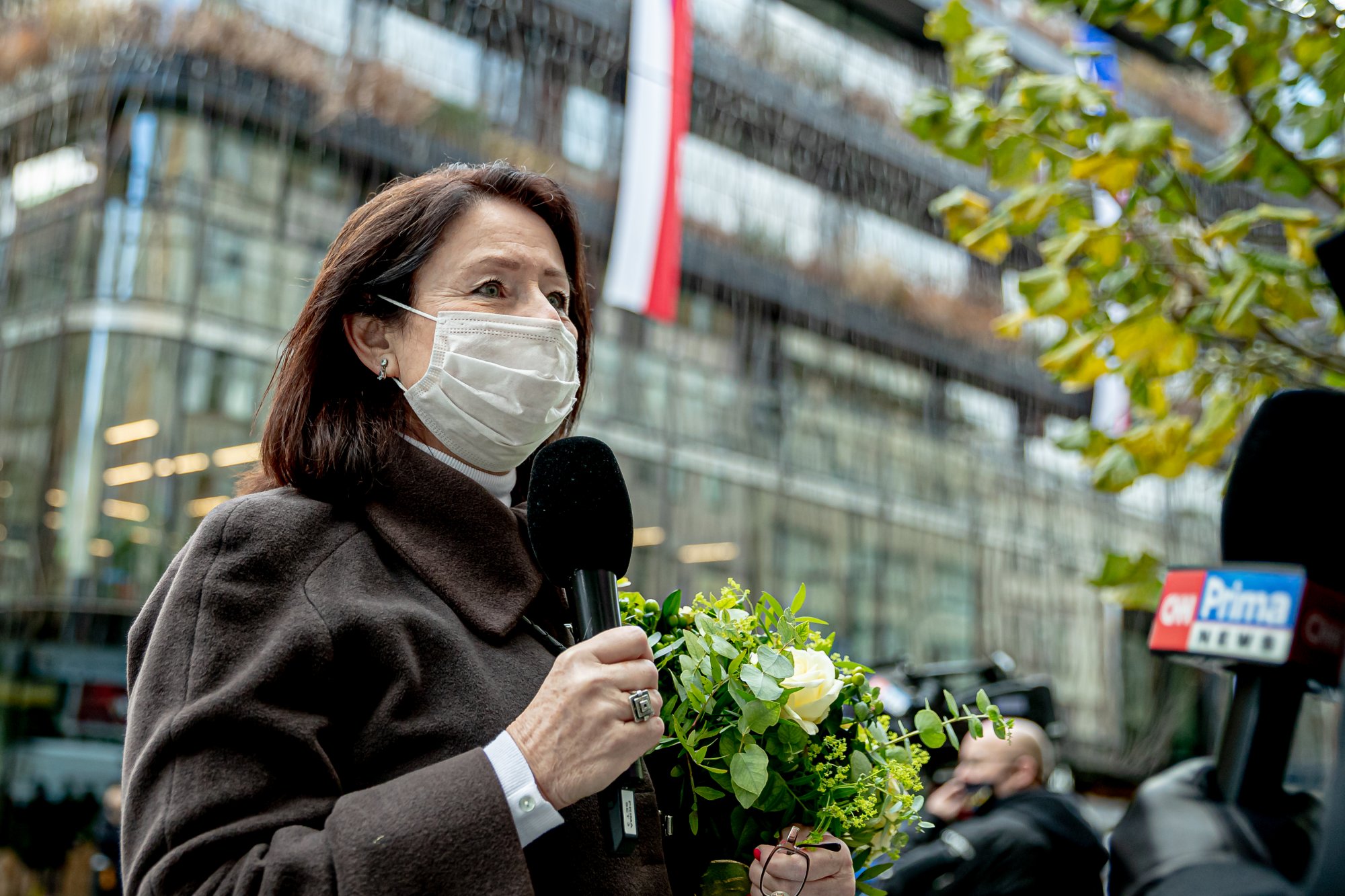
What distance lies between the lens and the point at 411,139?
40.5 ft

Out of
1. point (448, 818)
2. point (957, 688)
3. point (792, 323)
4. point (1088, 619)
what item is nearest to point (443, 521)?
point (448, 818)

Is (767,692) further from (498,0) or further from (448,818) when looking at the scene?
(498,0)

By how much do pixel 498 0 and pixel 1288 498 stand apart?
475 inches

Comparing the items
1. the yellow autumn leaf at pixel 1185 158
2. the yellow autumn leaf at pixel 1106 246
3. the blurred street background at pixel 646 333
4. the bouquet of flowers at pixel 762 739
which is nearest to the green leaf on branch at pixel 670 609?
the bouquet of flowers at pixel 762 739

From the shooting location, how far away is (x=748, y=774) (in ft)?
5.90

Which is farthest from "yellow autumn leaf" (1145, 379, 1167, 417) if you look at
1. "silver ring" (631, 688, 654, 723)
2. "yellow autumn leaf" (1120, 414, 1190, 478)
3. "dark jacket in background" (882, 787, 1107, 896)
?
"silver ring" (631, 688, 654, 723)

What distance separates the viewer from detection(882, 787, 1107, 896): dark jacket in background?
518 cm

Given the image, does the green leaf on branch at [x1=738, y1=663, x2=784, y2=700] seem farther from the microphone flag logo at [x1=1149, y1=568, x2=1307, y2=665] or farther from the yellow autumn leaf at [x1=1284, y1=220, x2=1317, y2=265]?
the yellow autumn leaf at [x1=1284, y1=220, x2=1317, y2=265]

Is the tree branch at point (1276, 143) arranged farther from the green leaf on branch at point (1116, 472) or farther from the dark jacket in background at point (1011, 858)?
the dark jacket in background at point (1011, 858)

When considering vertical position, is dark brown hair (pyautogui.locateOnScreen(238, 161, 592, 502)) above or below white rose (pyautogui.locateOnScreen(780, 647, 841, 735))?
above

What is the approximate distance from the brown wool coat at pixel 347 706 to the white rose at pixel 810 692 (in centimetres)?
24

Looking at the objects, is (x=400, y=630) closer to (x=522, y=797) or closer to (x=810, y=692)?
(x=522, y=797)

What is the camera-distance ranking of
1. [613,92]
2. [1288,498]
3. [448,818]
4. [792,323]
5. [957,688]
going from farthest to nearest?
[792,323]
[613,92]
[957,688]
[1288,498]
[448,818]

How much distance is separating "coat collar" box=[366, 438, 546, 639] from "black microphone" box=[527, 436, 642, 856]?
75mm
